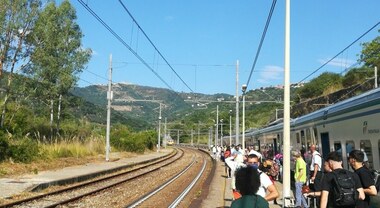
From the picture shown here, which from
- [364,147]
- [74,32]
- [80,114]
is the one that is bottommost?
[364,147]

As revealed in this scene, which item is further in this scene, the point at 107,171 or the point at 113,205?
the point at 107,171

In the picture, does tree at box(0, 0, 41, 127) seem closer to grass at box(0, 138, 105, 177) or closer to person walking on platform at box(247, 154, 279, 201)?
grass at box(0, 138, 105, 177)

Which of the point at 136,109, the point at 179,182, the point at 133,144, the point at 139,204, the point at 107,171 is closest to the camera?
the point at 139,204

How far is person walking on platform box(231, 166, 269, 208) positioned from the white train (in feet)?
20.5

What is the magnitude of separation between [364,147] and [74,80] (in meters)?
44.6

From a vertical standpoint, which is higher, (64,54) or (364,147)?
(64,54)

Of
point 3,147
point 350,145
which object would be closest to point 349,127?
point 350,145

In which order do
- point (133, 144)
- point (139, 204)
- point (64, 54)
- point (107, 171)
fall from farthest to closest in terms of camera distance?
point (133, 144) < point (64, 54) < point (107, 171) < point (139, 204)

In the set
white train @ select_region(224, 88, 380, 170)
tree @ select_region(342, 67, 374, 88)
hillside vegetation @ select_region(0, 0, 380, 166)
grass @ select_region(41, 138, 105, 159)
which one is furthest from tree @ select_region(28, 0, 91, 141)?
white train @ select_region(224, 88, 380, 170)

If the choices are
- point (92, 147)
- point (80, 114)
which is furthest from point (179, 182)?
point (80, 114)

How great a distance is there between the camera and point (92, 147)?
46.2 metres

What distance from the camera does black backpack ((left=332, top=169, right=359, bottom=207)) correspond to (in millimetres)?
6781

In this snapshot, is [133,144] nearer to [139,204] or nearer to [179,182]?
[179,182]

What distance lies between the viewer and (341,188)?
679 centimetres
